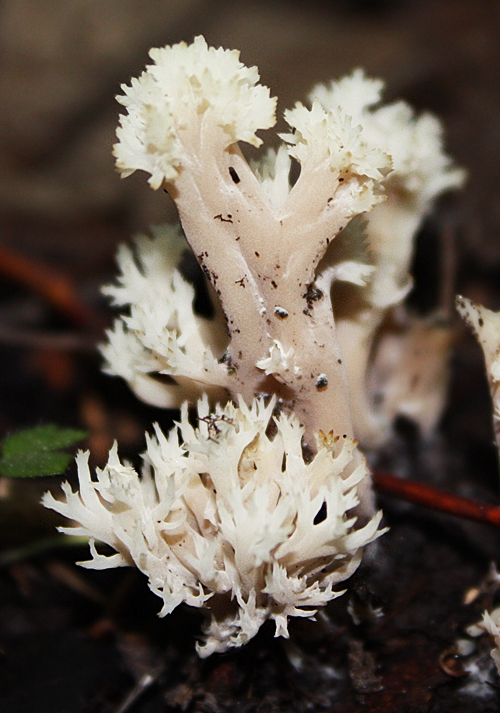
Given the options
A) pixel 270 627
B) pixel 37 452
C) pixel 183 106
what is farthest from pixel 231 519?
pixel 183 106

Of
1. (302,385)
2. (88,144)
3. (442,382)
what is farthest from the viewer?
(88,144)

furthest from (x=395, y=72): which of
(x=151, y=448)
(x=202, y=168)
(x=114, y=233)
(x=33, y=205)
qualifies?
(x=151, y=448)

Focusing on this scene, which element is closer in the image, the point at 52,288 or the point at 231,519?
the point at 231,519

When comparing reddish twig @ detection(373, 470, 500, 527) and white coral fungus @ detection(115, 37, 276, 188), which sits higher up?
white coral fungus @ detection(115, 37, 276, 188)

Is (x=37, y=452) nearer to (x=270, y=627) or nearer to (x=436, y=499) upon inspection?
(x=270, y=627)

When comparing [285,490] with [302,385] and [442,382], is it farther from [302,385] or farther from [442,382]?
[442,382]

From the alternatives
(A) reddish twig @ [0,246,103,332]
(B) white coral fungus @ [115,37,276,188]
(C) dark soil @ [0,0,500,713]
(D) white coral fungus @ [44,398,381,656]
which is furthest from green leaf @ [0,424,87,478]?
(A) reddish twig @ [0,246,103,332]

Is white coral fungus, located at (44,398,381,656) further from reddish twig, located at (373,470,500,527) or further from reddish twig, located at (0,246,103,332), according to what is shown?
reddish twig, located at (0,246,103,332)
